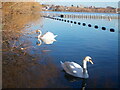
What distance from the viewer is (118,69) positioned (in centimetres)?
740

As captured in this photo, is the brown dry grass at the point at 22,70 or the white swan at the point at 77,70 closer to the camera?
the brown dry grass at the point at 22,70

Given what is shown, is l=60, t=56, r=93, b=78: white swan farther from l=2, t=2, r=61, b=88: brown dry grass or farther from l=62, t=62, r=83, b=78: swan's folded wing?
l=2, t=2, r=61, b=88: brown dry grass

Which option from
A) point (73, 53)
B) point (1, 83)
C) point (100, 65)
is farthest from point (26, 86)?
point (73, 53)

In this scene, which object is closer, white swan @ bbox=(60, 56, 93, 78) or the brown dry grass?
the brown dry grass

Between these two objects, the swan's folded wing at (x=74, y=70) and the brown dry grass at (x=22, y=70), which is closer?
the brown dry grass at (x=22, y=70)

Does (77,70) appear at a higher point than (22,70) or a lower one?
higher

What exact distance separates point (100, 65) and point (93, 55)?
1661mm

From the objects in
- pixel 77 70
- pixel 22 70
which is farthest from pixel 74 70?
pixel 22 70

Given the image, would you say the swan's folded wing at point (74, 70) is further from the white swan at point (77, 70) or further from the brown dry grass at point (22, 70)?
the brown dry grass at point (22, 70)

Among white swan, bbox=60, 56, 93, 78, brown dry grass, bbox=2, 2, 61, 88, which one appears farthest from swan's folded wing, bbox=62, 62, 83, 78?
brown dry grass, bbox=2, 2, 61, 88

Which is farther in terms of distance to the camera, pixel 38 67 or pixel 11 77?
pixel 38 67

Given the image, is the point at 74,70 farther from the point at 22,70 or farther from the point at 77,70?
the point at 22,70

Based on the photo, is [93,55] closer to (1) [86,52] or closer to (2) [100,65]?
(1) [86,52]

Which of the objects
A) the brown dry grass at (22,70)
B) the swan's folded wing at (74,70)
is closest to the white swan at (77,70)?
the swan's folded wing at (74,70)
